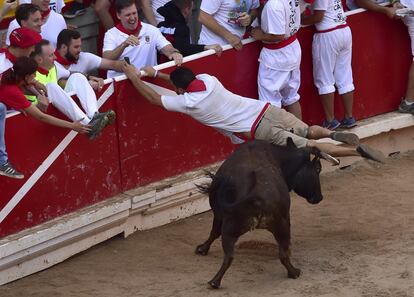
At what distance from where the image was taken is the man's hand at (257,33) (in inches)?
471

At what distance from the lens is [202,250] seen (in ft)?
35.8

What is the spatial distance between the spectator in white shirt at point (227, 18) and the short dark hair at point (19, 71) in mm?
2476

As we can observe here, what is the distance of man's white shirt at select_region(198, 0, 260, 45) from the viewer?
1181 cm

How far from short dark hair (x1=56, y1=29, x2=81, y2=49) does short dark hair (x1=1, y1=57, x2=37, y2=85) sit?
1129mm

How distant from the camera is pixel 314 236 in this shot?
37.1 feet

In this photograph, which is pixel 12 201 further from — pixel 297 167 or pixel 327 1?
pixel 327 1

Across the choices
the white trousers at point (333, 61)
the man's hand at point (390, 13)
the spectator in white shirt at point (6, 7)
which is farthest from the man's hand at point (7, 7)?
the man's hand at point (390, 13)

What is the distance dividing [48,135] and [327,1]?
3.44 metres

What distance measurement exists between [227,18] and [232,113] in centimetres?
135

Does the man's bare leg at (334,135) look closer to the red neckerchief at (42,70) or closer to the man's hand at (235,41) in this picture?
the man's hand at (235,41)

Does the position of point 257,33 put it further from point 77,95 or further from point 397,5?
point 77,95

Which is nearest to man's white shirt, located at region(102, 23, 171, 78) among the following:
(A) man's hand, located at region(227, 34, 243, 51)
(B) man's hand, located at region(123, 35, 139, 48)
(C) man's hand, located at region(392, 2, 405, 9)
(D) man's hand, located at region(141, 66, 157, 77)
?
(B) man's hand, located at region(123, 35, 139, 48)

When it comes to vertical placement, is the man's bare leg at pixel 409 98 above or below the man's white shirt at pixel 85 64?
below

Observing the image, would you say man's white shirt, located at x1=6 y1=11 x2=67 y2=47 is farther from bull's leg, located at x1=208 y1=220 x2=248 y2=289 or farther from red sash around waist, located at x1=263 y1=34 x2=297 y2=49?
bull's leg, located at x1=208 y1=220 x2=248 y2=289
